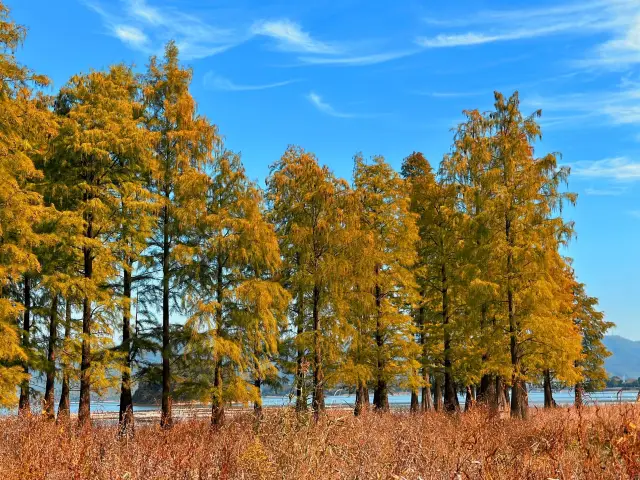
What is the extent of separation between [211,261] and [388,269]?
8.48 metres

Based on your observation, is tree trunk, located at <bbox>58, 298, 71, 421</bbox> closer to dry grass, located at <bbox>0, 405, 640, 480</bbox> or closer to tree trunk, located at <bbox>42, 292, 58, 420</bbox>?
tree trunk, located at <bbox>42, 292, 58, 420</bbox>

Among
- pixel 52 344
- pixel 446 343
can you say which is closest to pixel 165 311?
pixel 52 344

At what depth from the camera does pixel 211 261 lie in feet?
69.0

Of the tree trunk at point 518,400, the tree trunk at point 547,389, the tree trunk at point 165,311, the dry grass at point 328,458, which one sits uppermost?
the tree trunk at point 165,311

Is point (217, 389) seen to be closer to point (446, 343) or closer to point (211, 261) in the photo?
point (211, 261)

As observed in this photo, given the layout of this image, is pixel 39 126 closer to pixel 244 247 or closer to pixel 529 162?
pixel 244 247

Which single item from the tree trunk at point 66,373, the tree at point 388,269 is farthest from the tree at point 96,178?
the tree at point 388,269

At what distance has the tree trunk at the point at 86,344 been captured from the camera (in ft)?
61.7

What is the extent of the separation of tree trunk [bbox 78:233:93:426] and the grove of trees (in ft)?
0.24

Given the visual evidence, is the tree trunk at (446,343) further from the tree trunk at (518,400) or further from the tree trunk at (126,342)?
the tree trunk at (126,342)

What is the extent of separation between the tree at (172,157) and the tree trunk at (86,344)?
7.52 feet

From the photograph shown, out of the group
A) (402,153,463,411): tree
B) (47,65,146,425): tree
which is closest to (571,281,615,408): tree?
(402,153,463,411): tree

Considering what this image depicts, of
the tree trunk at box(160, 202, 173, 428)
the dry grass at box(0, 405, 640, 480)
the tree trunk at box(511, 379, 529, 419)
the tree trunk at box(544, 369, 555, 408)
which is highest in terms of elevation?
the tree trunk at box(160, 202, 173, 428)

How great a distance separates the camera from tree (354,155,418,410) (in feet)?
80.4
